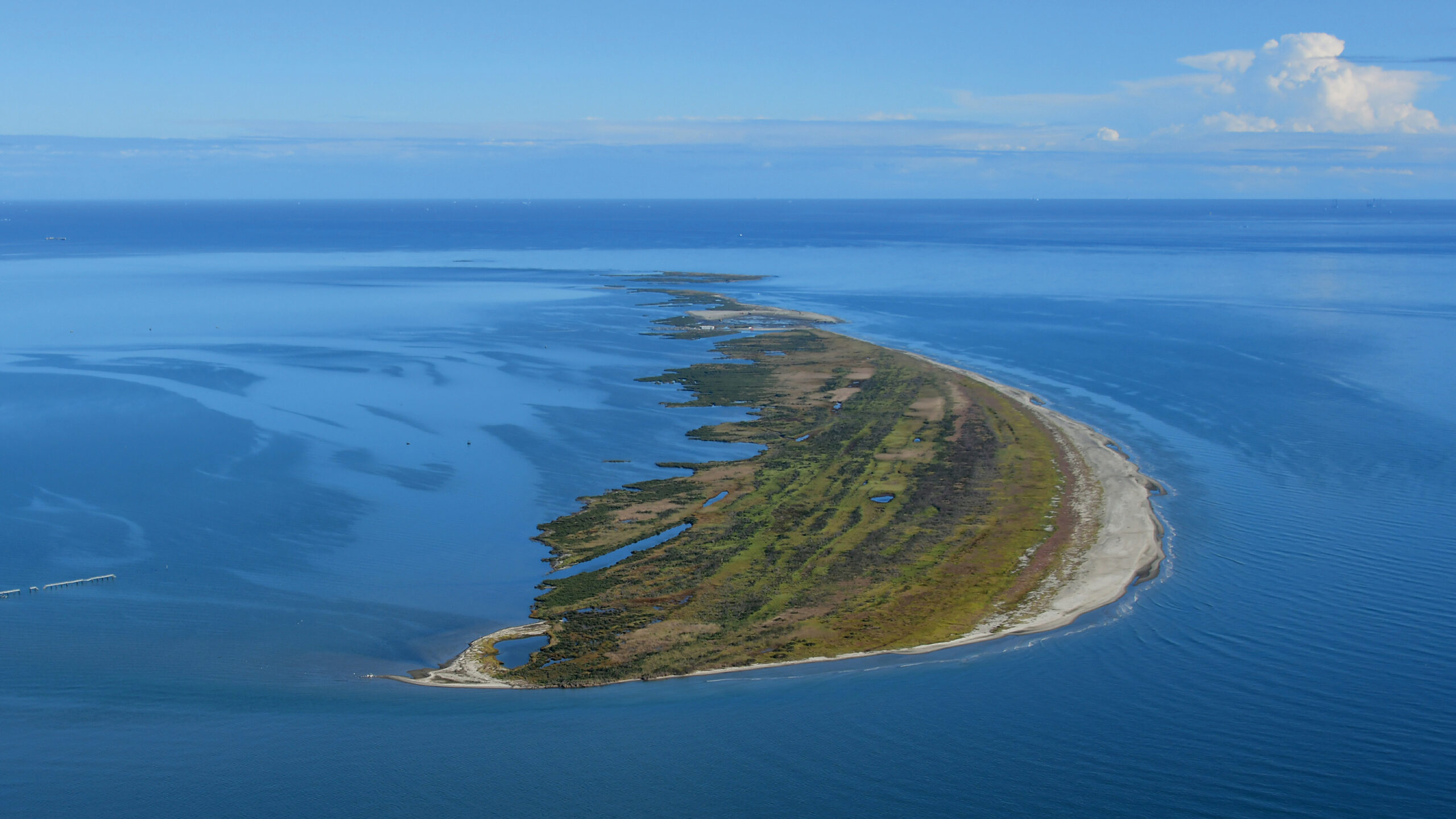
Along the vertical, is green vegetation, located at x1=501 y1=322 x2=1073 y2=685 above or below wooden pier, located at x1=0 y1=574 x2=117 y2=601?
above

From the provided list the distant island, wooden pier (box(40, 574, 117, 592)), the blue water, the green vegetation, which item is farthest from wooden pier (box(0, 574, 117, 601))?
the green vegetation

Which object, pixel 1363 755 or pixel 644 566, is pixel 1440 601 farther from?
pixel 644 566

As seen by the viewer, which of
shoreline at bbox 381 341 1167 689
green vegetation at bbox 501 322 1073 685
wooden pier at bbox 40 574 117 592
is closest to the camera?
shoreline at bbox 381 341 1167 689

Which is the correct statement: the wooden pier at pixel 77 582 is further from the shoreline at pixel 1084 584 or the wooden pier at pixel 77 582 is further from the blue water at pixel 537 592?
the shoreline at pixel 1084 584

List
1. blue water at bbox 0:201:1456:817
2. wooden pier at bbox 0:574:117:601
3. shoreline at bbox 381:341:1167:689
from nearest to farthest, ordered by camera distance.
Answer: blue water at bbox 0:201:1456:817 < shoreline at bbox 381:341:1167:689 < wooden pier at bbox 0:574:117:601

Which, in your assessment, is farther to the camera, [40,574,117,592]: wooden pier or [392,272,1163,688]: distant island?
[40,574,117,592]: wooden pier

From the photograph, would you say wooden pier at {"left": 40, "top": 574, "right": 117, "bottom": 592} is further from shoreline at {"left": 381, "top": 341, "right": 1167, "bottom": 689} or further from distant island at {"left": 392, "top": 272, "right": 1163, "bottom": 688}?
distant island at {"left": 392, "top": 272, "right": 1163, "bottom": 688}

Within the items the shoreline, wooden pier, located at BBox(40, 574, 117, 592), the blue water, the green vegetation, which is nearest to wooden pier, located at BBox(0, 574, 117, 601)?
wooden pier, located at BBox(40, 574, 117, 592)
